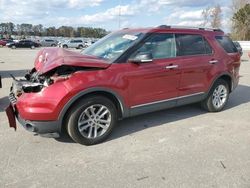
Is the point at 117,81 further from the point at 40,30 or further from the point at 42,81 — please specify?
the point at 40,30

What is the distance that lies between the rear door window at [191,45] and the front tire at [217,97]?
79 centimetres

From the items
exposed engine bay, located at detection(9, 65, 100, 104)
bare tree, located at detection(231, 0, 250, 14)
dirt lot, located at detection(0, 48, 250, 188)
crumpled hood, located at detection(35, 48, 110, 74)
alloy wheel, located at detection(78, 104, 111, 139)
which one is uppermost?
bare tree, located at detection(231, 0, 250, 14)

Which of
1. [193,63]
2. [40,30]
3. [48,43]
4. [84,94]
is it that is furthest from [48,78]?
[40,30]

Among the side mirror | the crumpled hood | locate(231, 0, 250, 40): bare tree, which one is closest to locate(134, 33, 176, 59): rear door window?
the side mirror

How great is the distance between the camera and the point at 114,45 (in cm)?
482

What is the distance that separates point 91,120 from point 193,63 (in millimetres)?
2268

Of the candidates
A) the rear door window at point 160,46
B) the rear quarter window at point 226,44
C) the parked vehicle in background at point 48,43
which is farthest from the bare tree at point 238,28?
the rear door window at point 160,46

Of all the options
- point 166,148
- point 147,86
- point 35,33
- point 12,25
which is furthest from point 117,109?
point 12,25

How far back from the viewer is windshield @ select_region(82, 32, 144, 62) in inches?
177

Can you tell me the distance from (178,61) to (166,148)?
65.1 inches

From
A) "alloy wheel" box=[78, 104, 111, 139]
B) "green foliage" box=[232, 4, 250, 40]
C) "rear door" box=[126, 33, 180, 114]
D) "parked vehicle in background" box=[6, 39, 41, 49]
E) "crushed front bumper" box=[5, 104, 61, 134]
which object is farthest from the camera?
"green foliage" box=[232, 4, 250, 40]

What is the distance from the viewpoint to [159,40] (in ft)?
15.7

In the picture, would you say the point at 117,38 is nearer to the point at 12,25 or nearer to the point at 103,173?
the point at 103,173

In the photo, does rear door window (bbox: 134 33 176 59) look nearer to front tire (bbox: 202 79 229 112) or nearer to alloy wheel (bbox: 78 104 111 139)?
alloy wheel (bbox: 78 104 111 139)
